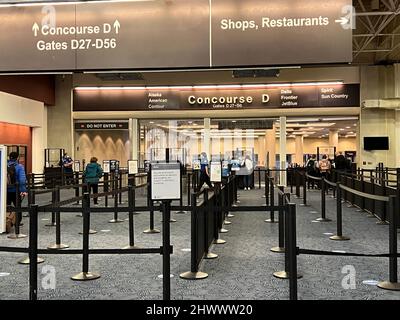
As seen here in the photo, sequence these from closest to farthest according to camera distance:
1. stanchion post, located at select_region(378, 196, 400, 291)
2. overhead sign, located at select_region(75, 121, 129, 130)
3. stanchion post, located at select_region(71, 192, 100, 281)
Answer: stanchion post, located at select_region(378, 196, 400, 291)
stanchion post, located at select_region(71, 192, 100, 281)
overhead sign, located at select_region(75, 121, 129, 130)

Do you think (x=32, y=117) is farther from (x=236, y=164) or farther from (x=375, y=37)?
(x=375, y=37)

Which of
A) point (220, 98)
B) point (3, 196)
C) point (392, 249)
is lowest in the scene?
point (392, 249)

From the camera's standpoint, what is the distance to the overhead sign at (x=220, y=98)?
2023 centimetres

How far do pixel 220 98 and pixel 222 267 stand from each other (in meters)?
15.2

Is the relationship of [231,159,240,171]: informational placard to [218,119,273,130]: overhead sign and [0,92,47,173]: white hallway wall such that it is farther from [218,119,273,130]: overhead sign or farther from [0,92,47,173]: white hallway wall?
[0,92,47,173]: white hallway wall

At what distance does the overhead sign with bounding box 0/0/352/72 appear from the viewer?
16.1 ft

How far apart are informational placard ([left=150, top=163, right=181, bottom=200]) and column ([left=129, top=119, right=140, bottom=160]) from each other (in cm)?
1627

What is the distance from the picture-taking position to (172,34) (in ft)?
16.5

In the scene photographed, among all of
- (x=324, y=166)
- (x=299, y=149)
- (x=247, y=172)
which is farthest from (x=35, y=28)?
(x=299, y=149)

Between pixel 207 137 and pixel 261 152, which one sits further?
pixel 261 152

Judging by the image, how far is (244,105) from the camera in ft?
67.6

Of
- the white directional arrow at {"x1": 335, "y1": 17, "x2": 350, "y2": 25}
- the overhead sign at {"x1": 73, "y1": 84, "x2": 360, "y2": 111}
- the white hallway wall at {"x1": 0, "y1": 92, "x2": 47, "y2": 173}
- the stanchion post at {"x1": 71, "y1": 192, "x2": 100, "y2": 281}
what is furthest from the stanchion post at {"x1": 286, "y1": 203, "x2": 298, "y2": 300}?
the overhead sign at {"x1": 73, "y1": 84, "x2": 360, "y2": 111}

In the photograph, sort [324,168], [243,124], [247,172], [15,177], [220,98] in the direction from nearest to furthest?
[15,177], [324,168], [220,98], [243,124], [247,172]
